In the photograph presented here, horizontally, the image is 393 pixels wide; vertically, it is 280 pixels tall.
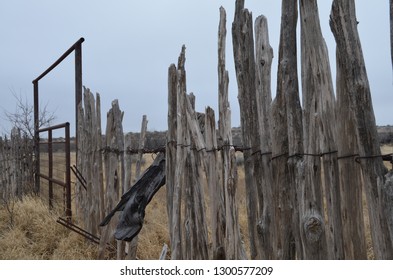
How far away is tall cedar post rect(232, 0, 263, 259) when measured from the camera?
2494 millimetres

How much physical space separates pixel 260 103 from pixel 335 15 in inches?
27.2

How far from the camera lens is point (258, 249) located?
8.35ft

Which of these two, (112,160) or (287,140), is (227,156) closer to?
(287,140)

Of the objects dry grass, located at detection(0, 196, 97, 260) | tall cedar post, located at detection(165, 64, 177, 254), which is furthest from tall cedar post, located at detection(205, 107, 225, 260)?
→ dry grass, located at detection(0, 196, 97, 260)

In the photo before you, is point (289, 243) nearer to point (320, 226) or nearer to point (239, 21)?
point (320, 226)

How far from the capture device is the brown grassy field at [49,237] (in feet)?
16.9

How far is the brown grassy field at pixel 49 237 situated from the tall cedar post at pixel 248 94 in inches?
→ 106

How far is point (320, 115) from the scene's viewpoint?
2.05 metres

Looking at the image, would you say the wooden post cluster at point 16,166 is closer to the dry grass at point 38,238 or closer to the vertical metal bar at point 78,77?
the dry grass at point 38,238

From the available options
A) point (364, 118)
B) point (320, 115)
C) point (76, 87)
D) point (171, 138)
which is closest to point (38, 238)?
point (76, 87)

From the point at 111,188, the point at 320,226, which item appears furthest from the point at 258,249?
the point at 111,188

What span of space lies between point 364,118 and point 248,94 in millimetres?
793

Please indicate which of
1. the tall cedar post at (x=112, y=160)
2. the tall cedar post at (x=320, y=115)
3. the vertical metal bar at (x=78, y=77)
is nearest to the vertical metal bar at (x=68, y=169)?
the vertical metal bar at (x=78, y=77)

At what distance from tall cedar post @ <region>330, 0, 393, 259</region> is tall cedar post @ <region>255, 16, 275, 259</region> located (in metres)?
0.62
